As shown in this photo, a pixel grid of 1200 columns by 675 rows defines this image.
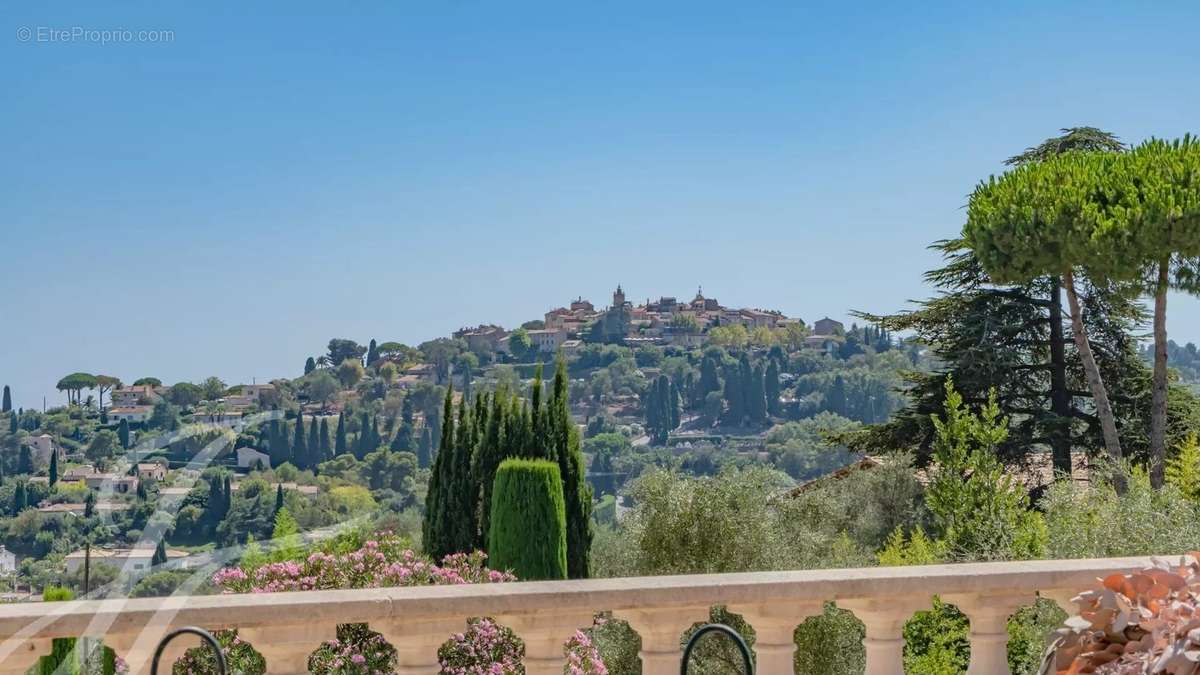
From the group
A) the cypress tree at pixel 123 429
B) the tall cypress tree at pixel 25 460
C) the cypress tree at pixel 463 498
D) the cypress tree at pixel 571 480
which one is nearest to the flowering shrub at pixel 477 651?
the cypress tree at pixel 571 480

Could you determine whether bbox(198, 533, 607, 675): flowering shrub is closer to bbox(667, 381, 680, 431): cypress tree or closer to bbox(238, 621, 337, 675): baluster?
bbox(238, 621, 337, 675): baluster

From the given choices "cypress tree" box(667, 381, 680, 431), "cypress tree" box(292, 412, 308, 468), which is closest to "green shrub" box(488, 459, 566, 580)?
"cypress tree" box(292, 412, 308, 468)

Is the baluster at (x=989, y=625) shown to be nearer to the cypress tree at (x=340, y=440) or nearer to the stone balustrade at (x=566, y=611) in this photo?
the stone balustrade at (x=566, y=611)

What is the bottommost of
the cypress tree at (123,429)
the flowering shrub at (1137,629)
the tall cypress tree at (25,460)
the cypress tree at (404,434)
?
the flowering shrub at (1137,629)

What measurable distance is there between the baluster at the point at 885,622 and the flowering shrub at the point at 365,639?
2.43 m

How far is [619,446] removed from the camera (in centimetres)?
5778

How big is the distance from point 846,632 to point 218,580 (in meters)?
6.04

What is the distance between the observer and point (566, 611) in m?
2.86

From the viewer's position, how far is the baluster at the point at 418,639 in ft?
9.12

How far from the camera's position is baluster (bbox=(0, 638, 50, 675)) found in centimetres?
258

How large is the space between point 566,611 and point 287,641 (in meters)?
0.67

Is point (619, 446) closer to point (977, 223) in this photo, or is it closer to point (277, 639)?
point (977, 223)

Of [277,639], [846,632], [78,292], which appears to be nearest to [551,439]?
[846,632]

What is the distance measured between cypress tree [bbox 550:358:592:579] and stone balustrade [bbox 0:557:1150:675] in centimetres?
1224
